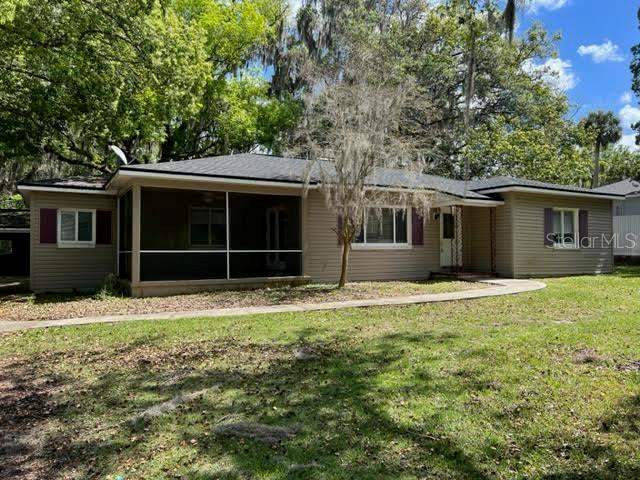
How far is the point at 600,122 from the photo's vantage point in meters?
44.9

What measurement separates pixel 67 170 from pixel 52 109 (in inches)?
334

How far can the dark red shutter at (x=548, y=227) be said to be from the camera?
53.0 feet

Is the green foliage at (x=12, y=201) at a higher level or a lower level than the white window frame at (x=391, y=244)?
higher

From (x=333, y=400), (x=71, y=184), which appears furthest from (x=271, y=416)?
(x=71, y=184)

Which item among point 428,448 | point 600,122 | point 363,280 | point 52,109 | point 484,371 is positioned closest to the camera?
point 428,448

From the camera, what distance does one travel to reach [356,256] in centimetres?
1479

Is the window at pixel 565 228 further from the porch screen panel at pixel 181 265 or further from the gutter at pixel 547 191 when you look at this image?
the porch screen panel at pixel 181 265

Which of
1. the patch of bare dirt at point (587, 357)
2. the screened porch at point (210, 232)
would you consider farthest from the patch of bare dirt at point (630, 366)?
the screened porch at point (210, 232)

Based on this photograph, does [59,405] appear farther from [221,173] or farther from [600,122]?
[600,122]

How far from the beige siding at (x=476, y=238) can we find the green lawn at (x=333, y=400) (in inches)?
352

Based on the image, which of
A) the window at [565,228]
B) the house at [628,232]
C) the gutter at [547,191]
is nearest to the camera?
the gutter at [547,191]

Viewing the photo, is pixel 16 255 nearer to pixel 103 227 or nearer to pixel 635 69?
pixel 103 227

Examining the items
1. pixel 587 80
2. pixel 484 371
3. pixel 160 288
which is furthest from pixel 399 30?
pixel 484 371

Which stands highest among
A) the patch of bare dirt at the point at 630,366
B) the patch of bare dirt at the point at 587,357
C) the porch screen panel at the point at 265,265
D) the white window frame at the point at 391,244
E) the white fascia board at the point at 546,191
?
the white fascia board at the point at 546,191
